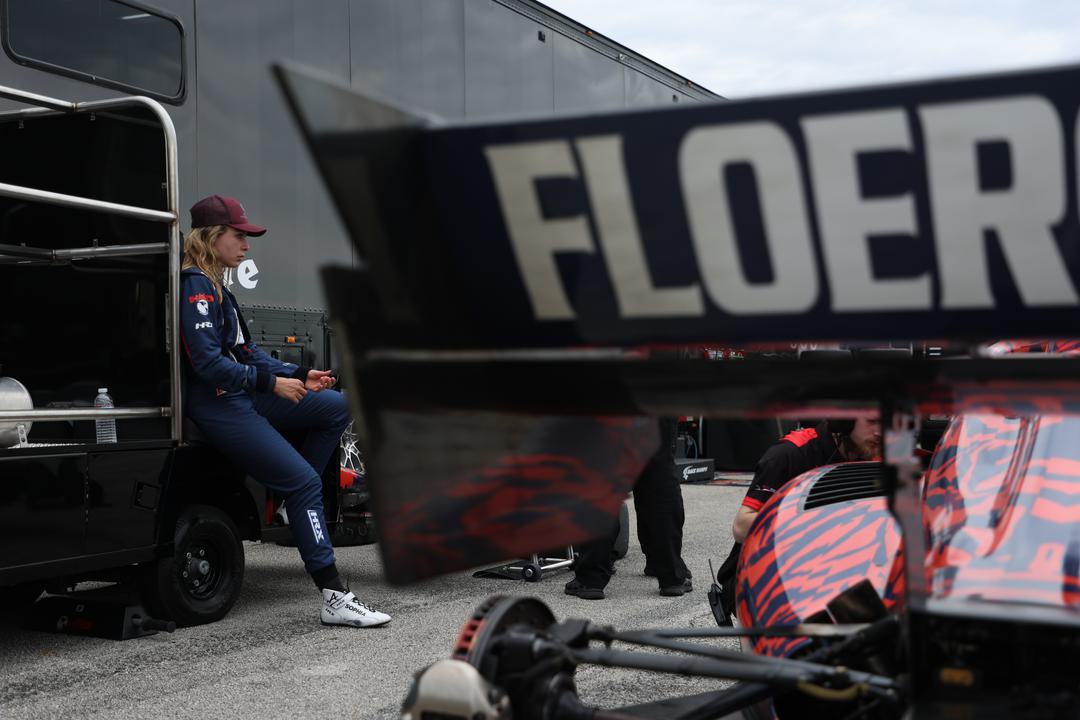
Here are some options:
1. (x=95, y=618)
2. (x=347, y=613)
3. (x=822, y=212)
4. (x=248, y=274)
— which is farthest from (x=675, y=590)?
(x=822, y=212)

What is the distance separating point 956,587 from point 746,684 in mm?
533

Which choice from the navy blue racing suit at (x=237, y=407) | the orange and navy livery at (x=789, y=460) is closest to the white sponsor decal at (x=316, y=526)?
the navy blue racing suit at (x=237, y=407)

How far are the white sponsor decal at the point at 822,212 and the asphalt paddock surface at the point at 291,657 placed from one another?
273 cm

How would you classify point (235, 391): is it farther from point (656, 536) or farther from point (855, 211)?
point (855, 211)

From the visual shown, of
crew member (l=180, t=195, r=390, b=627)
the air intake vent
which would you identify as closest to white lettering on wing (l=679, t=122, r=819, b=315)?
the air intake vent

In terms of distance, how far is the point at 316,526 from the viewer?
566 cm

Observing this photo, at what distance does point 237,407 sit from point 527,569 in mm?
2166

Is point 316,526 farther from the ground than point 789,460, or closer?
closer

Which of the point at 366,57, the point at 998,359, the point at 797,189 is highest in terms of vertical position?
the point at 366,57

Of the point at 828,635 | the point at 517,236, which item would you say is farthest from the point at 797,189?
the point at 828,635

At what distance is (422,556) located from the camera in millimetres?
1970

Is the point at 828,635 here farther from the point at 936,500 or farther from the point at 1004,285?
the point at 1004,285

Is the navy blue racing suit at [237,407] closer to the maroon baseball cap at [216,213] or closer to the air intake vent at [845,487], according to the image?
the maroon baseball cap at [216,213]

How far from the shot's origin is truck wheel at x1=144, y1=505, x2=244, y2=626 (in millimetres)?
5438
